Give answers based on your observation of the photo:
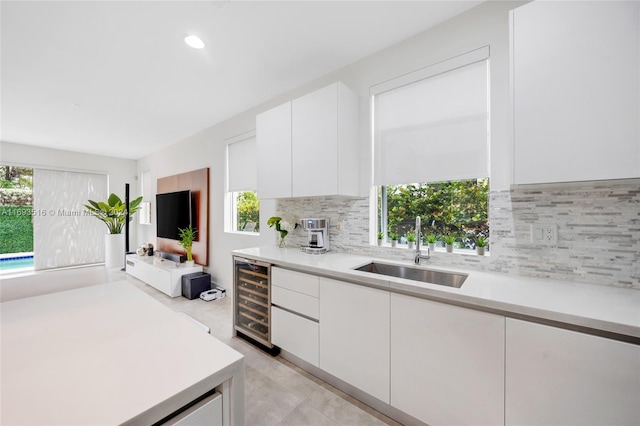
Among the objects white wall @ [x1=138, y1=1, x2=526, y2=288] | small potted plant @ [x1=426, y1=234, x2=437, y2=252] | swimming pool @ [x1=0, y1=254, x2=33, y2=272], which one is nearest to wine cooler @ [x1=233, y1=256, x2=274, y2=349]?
white wall @ [x1=138, y1=1, x2=526, y2=288]

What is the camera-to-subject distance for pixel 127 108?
3.54 metres

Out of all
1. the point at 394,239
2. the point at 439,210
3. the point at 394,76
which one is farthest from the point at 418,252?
the point at 394,76

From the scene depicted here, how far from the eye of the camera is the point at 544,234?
1574 millimetres

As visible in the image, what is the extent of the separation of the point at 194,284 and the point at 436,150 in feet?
11.9

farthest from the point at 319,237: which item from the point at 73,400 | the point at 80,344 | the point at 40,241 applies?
the point at 40,241

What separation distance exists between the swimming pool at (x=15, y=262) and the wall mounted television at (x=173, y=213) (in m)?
3.01

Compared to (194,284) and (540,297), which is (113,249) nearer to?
(194,284)

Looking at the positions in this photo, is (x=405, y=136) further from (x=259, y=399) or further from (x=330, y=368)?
(x=259, y=399)

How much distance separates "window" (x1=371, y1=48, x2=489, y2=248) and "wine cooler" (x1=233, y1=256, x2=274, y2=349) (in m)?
1.15

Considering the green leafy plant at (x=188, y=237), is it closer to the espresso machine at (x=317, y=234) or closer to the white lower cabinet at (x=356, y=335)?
the espresso machine at (x=317, y=234)

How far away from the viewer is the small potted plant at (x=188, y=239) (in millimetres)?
4395

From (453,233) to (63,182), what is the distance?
759 centimetres

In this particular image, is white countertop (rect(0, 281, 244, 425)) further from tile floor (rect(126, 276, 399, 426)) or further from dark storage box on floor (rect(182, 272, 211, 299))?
dark storage box on floor (rect(182, 272, 211, 299))

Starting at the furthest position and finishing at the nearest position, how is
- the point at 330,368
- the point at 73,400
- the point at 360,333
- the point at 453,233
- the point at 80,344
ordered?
the point at 453,233 < the point at 330,368 < the point at 360,333 < the point at 80,344 < the point at 73,400
